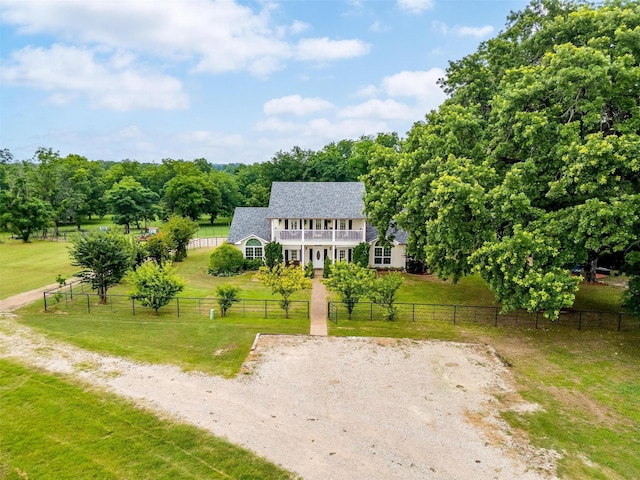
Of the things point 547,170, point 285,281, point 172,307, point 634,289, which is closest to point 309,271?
point 285,281

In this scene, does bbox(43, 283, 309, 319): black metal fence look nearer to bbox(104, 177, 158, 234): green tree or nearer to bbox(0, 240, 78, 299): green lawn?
bbox(0, 240, 78, 299): green lawn

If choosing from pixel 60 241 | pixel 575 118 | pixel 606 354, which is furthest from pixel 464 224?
pixel 60 241

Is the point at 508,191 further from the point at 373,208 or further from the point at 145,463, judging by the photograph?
the point at 145,463

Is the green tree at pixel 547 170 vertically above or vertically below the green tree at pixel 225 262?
above

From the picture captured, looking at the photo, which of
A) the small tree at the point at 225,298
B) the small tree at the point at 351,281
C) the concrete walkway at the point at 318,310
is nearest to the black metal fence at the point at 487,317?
the concrete walkway at the point at 318,310

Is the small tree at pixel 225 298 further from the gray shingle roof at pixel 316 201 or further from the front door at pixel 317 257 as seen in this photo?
the front door at pixel 317 257

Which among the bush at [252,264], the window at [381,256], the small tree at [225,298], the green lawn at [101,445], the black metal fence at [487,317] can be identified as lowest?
the green lawn at [101,445]

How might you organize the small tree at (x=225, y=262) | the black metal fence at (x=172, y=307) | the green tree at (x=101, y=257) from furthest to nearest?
the small tree at (x=225, y=262), the green tree at (x=101, y=257), the black metal fence at (x=172, y=307)
